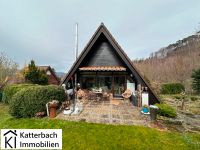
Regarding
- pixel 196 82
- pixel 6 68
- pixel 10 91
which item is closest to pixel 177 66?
pixel 196 82

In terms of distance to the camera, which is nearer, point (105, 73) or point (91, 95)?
point (91, 95)

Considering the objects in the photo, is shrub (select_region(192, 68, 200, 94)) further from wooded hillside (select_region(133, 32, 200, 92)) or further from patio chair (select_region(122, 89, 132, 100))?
patio chair (select_region(122, 89, 132, 100))

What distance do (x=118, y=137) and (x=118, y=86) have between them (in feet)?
26.3

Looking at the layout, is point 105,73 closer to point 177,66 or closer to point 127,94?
point 127,94

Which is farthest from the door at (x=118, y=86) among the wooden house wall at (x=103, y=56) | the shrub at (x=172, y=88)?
the shrub at (x=172, y=88)

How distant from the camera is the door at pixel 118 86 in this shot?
45.9ft

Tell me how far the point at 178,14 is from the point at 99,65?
37.9 ft

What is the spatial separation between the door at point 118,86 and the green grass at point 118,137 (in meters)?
6.95

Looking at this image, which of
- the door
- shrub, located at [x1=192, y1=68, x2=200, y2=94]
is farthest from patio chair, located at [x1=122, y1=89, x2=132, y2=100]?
shrub, located at [x1=192, y1=68, x2=200, y2=94]

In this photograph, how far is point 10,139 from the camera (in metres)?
6.02

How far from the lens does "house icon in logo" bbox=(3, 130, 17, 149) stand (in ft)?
19.1

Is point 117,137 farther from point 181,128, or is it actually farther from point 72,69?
point 72,69

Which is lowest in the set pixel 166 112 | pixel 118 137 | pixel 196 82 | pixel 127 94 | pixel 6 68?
pixel 118 137

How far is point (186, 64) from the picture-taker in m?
32.3
